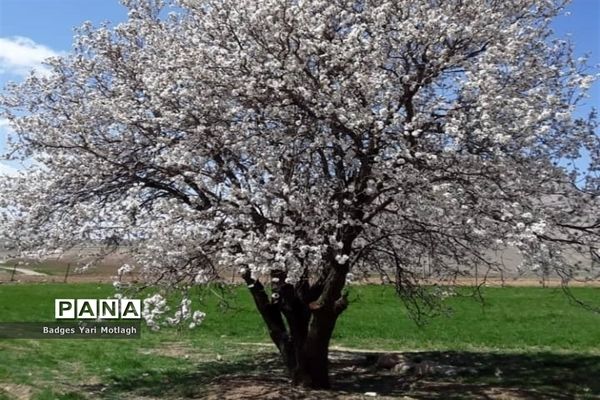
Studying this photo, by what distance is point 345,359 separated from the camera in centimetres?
1536

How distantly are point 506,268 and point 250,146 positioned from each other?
4344 mm

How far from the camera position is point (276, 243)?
8773 millimetres

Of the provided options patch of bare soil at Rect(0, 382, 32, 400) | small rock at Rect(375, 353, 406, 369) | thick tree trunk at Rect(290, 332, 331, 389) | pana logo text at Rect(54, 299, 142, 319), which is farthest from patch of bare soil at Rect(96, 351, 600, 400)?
pana logo text at Rect(54, 299, 142, 319)

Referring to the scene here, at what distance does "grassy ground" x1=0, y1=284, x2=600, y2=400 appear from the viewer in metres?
11.3

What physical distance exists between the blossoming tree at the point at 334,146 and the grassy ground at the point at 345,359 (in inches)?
83.1

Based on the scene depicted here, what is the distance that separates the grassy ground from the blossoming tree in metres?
2.11

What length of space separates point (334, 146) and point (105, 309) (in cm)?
893

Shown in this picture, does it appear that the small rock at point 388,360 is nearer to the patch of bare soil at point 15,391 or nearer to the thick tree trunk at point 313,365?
the thick tree trunk at point 313,365

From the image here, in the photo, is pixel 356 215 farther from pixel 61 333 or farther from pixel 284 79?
pixel 61 333

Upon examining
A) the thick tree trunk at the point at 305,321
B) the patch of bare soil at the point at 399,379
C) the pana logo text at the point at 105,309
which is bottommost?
the patch of bare soil at the point at 399,379

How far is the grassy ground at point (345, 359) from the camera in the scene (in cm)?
1132

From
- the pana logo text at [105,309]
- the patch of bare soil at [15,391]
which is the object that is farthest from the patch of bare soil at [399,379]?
the pana logo text at [105,309]

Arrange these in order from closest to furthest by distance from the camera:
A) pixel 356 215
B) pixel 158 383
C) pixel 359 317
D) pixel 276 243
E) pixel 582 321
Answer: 1. pixel 276 243
2. pixel 356 215
3. pixel 158 383
4. pixel 582 321
5. pixel 359 317

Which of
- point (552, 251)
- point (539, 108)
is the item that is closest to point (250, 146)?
point (539, 108)
